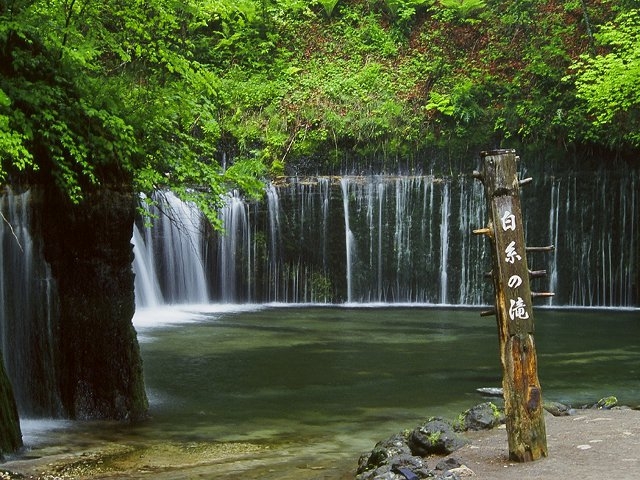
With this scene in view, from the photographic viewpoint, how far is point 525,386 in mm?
7086

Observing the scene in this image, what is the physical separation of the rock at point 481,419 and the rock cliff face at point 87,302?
11.4 ft

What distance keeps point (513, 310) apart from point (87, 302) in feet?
15.6

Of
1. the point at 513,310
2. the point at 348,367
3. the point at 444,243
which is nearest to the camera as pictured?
the point at 513,310

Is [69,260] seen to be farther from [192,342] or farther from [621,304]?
[621,304]

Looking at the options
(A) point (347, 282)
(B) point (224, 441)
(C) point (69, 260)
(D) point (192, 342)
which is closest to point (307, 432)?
(B) point (224, 441)

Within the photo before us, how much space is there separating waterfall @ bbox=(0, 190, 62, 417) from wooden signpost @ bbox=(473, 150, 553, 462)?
15.9 feet

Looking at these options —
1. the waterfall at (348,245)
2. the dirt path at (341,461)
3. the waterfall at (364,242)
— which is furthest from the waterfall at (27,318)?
the waterfall at (348,245)

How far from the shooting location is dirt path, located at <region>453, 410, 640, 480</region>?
22.6 ft

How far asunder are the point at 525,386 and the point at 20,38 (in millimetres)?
5765

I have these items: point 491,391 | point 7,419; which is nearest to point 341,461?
point 7,419

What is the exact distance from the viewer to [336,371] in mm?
13953

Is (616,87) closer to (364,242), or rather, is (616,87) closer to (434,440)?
(364,242)

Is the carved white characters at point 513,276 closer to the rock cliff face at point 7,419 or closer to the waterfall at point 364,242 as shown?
the rock cliff face at point 7,419

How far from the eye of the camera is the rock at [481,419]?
361 inches
